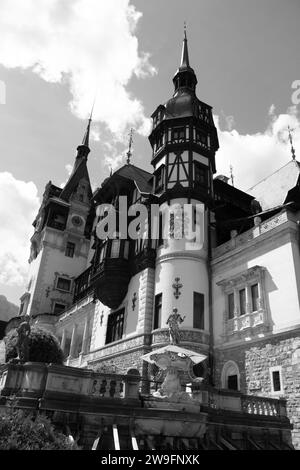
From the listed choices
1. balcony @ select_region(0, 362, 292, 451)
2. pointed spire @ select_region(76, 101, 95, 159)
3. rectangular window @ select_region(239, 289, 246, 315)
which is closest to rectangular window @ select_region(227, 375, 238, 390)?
rectangular window @ select_region(239, 289, 246, 315)

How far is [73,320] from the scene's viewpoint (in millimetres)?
39094

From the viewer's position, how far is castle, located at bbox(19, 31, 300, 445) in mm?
19719

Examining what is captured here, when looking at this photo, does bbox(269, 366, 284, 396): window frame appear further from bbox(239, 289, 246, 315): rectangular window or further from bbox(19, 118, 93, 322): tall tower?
bbox(19, 118, 93, 322): tall tower

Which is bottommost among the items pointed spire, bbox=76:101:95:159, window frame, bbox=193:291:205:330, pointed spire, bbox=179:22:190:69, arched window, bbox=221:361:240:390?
arched window, bbox=221:361:240:390

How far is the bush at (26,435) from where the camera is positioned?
7.81 meters

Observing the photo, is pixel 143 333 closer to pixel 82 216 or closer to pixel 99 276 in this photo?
pixel 99 276

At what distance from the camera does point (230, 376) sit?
2144cm

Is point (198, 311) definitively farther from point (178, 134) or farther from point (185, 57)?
point (185, 57)

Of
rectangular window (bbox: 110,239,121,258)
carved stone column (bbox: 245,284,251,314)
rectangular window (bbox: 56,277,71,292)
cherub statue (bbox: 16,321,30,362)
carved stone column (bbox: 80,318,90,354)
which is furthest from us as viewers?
rectangular window (bbox: 56,277,71,292)

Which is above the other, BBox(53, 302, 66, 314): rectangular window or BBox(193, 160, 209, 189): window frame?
BBox(193, 160, 209, 189): window frame

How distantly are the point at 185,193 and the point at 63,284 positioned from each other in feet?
93.6

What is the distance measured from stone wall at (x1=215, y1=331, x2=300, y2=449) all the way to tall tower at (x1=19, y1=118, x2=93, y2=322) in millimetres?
26987

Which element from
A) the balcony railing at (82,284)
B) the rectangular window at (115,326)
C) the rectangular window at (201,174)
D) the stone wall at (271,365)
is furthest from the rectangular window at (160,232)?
the balcony railing at (82,284)

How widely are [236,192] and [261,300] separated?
46.8 ft
